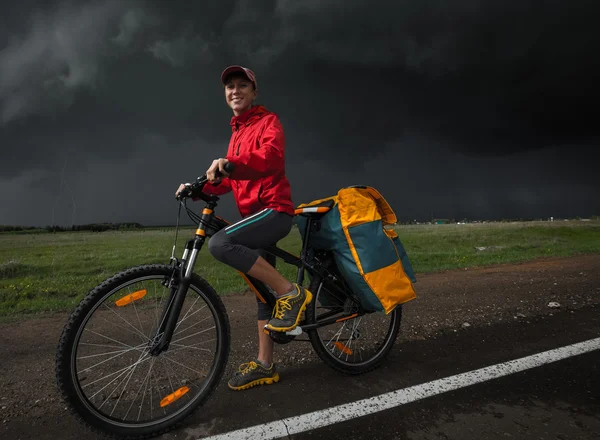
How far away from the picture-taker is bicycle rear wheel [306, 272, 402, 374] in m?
3.48

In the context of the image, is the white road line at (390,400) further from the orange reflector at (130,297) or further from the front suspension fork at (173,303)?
the orange reflector at (130,297)

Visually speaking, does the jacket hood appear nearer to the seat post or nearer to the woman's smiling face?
the woman's smiling face

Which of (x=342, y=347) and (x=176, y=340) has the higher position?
(x=176, y=340)

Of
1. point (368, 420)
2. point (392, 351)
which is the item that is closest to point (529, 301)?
point (392, 351)

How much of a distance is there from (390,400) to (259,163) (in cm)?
221

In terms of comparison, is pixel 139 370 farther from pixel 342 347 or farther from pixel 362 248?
pixel 362 248

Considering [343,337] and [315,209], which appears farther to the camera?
[343,337]

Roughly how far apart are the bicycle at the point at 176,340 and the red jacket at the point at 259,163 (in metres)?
0.32

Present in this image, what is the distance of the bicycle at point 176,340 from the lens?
8.50 ft

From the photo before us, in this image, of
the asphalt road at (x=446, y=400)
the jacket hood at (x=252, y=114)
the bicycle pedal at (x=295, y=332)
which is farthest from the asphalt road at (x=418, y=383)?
the jacket hood at (x=252, y=114)

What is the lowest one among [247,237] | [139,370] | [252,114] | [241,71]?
[139,370]

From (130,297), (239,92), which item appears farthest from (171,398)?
(239,92)

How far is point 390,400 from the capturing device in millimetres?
2965

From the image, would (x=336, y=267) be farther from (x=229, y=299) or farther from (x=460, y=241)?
(x=460, y=241)
